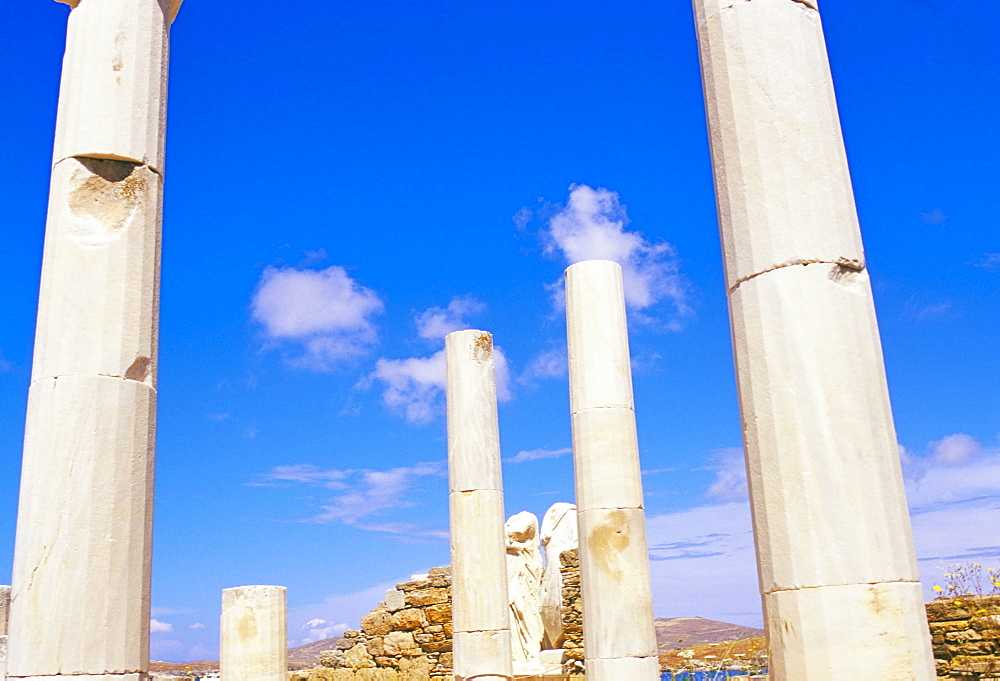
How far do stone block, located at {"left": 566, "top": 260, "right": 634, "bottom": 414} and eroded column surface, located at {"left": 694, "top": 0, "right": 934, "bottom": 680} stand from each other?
24.3ft

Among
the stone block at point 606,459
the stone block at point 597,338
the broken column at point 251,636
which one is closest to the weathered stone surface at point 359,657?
the broken column at point 251,636

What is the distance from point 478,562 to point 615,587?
2.68 meters

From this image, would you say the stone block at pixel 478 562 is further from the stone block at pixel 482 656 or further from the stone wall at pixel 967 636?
the stone wall at pixel 967 636

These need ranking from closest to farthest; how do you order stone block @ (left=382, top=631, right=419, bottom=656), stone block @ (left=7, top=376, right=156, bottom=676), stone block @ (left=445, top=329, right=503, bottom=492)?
stone block @ (left=7, top=376, right=156, bottom=676) → stone block @ (left=445, top=329, right=503, bottom=492) → stone block @ (left=382, top=631, right=419, bottom=656)

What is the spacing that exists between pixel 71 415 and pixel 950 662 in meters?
13.0

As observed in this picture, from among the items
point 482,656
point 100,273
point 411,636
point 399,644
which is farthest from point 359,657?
point 100,273

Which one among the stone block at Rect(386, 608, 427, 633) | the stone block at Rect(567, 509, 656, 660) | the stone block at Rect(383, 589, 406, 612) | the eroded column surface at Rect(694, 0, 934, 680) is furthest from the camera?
the stone block at Rect(383, 589, 406, 612)

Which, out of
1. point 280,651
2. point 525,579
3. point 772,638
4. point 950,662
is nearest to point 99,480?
point 772,638

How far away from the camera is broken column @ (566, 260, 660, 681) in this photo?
12.2 meters

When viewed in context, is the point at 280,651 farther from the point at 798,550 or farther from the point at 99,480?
the point at 798,550

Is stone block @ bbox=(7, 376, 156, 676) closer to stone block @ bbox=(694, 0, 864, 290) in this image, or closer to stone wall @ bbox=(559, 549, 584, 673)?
stone block @ bbox=(694, 0, 864, 290)

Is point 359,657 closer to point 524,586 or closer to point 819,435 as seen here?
point 524,586

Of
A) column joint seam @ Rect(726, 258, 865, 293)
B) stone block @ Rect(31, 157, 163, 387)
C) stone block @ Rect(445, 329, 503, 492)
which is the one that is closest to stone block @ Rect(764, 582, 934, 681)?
column joint seam @ Rect(726, 258, 865, 293)

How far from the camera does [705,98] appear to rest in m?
6.55
